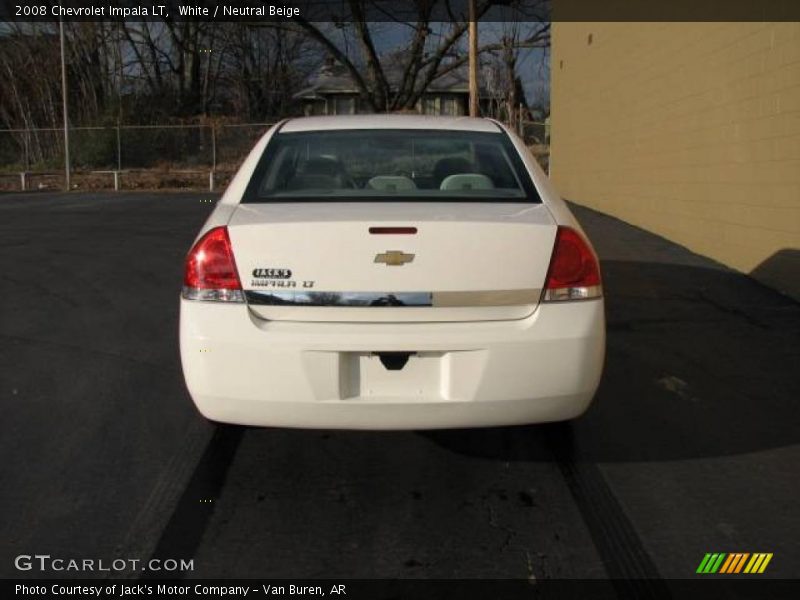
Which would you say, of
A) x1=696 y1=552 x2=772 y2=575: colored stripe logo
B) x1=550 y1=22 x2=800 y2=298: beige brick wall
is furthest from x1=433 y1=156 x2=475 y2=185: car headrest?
x1=550 y1=22 x2=800 y2=298: beige brick wall

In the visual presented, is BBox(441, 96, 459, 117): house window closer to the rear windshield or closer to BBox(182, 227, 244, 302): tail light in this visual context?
the rear windshield

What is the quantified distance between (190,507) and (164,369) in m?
2.17

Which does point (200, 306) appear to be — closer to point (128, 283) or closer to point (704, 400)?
point (704, 400)

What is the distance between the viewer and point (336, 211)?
3584 millimetres

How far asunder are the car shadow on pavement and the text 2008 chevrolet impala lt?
867 millimetres

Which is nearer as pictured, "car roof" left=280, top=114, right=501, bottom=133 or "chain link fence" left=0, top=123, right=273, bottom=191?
"car roof" left=280, top=114, right=501, bottom=133

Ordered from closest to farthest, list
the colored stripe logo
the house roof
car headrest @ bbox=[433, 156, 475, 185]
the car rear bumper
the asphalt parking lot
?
the colored stripe logo < the asphalt parking lot < the car rear bumper < car headrest @ bbox=[433, 156, 475, 185] < the house roof

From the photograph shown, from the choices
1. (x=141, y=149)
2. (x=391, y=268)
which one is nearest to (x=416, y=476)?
(x=391, y=268)

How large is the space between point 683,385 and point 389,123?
2344 mm

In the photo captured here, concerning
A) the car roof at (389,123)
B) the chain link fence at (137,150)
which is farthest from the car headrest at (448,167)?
the chain link fence at (137,150)

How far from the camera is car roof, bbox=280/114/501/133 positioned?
Answer: 14.9ft

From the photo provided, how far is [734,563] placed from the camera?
123 inches

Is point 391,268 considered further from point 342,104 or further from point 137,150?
point 342,104

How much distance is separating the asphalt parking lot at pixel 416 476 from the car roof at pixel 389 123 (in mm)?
1557
